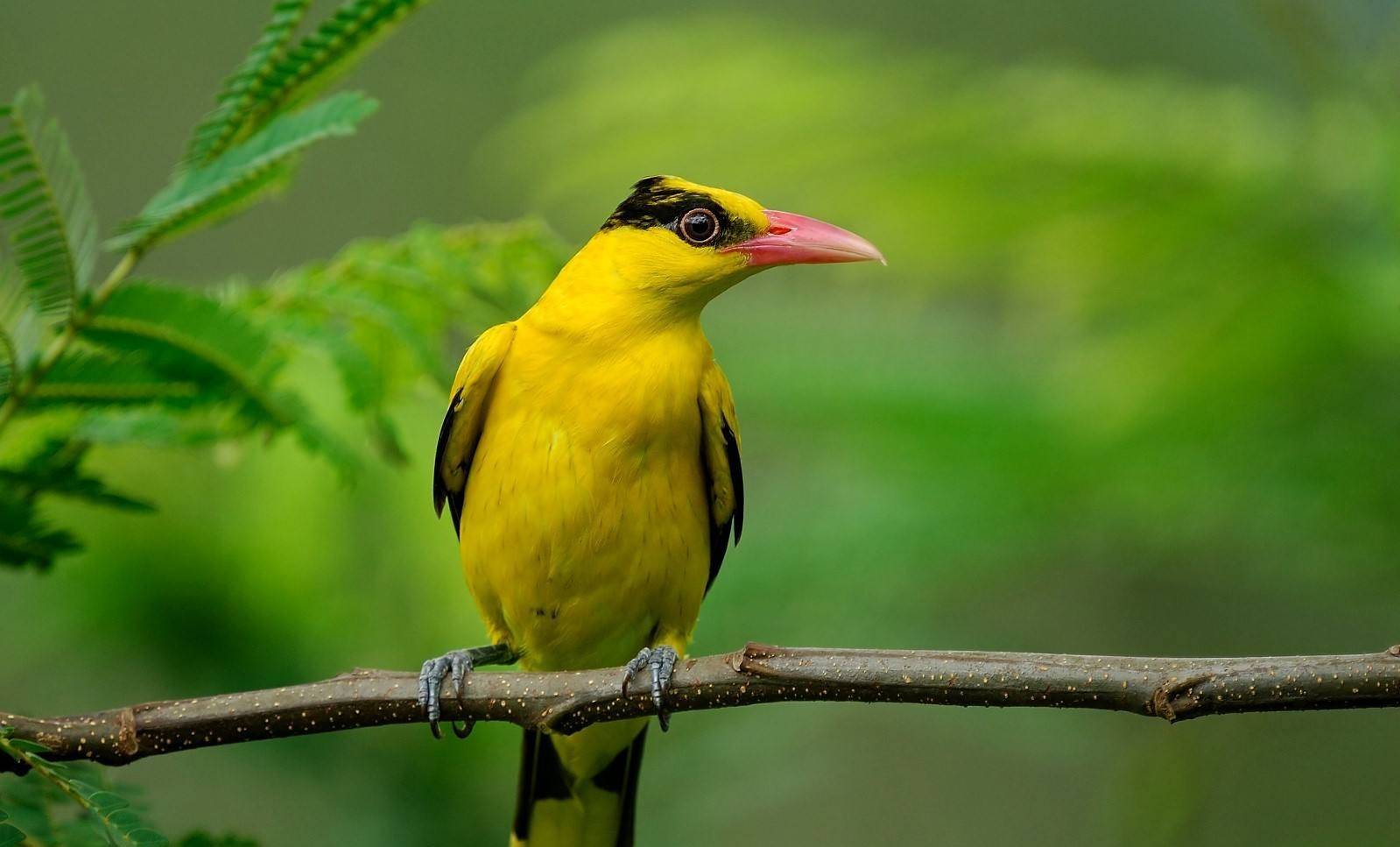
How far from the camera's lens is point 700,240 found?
323 cm

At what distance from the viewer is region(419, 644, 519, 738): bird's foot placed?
2.47 metres

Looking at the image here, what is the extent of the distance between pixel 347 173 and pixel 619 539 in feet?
21.7

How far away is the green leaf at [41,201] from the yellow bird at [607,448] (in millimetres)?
1177

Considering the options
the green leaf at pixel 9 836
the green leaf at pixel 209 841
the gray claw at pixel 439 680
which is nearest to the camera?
the green leaf at pixel 9 836

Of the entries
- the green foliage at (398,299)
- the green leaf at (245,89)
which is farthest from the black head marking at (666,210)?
the green leaf at (245,89)

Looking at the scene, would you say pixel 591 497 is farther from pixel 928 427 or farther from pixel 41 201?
pixel 41 201

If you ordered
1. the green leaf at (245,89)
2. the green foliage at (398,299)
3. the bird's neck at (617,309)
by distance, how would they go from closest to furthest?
the green leaf at (245,89)
the green foliage at (398,299)
the bird's neck at (617,309)

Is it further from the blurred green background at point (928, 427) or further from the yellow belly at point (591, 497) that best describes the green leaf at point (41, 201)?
the blurred green background at point (928, 427)

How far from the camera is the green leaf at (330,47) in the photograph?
2.22 m

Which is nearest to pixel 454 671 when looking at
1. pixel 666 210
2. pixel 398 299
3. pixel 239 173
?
pixel 398 299

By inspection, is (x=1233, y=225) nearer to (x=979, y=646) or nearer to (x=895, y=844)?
(x=979, y=646)

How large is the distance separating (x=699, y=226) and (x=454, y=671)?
1122 millimetres

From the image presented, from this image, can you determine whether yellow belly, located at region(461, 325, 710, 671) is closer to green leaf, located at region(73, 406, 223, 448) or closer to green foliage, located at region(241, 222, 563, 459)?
green foliage, located at region(241, 222, 563, 459)

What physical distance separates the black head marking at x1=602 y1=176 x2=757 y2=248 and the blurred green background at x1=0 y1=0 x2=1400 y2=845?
448 millimetres
